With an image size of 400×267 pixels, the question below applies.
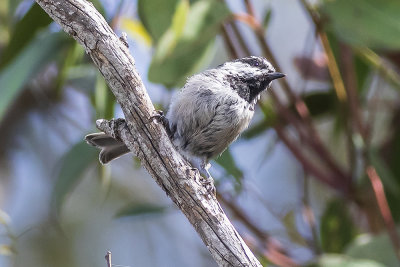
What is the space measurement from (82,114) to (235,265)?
272 centimetres


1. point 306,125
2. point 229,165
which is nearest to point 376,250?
point 306,125

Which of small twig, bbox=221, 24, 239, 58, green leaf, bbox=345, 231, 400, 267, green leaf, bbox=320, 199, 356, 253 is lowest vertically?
green leaf, bbox=345, 231, 400, 267

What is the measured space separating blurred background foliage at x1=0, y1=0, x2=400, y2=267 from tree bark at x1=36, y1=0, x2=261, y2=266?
74cm

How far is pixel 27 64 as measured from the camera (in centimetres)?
298

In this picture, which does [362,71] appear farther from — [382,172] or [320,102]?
[382,172]

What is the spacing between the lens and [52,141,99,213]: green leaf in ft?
9.95

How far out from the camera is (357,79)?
3.73 m

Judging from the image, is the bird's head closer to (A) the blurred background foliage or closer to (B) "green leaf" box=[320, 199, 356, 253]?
(A) the blurred background foliage

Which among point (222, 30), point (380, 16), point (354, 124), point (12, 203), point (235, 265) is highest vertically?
point (12, 203)

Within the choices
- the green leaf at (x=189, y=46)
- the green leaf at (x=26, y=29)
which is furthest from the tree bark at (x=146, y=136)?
the green leaf at (x=26, y=29)

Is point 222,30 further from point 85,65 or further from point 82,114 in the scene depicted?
point 82,114

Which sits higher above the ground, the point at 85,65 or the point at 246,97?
the point at 85,65

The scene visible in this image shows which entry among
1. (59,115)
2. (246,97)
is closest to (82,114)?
(59,115)

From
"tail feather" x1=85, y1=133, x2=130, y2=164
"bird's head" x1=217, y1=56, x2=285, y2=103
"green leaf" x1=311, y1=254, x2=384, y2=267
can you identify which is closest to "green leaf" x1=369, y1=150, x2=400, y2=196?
"green leaf" x1=311, y1=254, x2=384, y2=267
